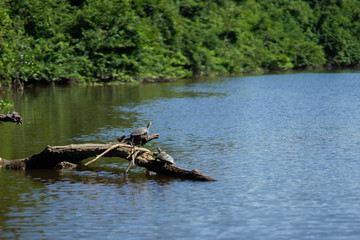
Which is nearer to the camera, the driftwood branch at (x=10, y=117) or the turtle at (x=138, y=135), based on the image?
the turtle at (x=138, y=135)

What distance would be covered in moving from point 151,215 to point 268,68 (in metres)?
69.1

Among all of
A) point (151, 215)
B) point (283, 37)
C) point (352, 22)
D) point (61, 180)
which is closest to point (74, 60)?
point (61, 180)

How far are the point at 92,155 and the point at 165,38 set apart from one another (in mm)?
45769

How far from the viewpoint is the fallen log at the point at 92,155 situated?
44.2 feet

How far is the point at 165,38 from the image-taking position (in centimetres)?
5922

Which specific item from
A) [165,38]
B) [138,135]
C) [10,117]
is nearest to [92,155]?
[138,135]

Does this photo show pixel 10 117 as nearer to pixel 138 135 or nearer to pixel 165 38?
pixel 138 135

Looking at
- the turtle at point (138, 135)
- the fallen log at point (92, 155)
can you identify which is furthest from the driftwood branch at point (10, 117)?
the turtle at point (138, 135)

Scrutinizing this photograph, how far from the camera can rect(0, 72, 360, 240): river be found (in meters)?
10.0

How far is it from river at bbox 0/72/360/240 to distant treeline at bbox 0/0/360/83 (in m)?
17.1

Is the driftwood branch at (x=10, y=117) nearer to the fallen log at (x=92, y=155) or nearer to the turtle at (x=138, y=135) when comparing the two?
the fallen log at (x=92, y=155)

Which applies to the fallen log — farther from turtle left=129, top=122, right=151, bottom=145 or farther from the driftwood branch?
→ the driftwood branch

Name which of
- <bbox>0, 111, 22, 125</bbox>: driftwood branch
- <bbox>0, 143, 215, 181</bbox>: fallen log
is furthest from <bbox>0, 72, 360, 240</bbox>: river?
<bbox>0, 111, 22, 125</bbox>: driftwood branch

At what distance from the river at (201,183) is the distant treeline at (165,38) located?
56.0 ft
